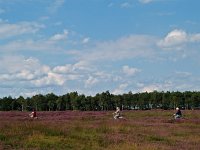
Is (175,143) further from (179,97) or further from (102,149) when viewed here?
(179,97)

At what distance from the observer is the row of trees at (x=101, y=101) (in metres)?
163

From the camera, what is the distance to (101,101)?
536ft

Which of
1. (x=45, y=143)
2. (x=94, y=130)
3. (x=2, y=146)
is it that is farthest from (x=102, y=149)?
(x=94, y=130)

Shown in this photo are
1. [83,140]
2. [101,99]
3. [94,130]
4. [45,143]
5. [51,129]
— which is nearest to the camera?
[45,143]

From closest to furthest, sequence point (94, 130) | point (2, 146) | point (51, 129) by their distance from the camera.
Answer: point (2, 146) → point (51, 129) → point (94, 130)

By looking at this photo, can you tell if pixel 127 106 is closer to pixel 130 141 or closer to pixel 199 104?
pixel 199 104

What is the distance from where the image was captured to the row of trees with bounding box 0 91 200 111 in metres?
163

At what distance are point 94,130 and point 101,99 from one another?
13311 centimetres

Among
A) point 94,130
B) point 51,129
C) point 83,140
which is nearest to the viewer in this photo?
point 83,140

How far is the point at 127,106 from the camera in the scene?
172m

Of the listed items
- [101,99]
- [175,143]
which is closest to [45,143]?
[175,143]

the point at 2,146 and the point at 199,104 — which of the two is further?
the point at 199,104

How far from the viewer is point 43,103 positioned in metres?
165

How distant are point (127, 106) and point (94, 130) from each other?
14243 cm
